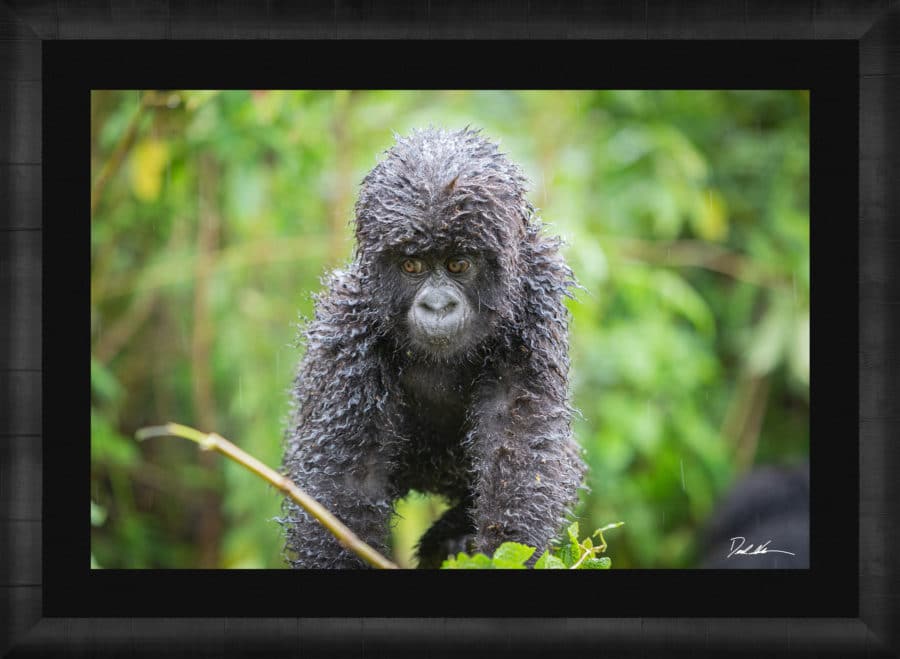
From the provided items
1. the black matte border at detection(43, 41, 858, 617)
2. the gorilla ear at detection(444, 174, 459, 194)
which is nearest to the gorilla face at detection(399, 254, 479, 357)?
the gorilla ear at detection(444, 174, 459, 194)

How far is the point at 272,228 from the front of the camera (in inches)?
251

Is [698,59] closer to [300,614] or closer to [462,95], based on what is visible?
[300,614]

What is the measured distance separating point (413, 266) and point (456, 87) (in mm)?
872

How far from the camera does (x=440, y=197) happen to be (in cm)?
251

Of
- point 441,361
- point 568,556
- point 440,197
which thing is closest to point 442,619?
point 568,556

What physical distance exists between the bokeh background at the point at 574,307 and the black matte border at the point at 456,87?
6.85 ft

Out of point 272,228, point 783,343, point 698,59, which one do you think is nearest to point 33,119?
point 698,59

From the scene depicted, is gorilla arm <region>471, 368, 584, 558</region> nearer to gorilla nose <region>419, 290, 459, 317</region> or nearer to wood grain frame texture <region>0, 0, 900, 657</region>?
gorilla nose <region>419, 290, 459, 317</region>

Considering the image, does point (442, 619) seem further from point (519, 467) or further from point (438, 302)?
point (438, 302)

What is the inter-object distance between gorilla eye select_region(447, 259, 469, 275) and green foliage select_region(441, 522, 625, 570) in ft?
2.60

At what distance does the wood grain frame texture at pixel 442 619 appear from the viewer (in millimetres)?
3006

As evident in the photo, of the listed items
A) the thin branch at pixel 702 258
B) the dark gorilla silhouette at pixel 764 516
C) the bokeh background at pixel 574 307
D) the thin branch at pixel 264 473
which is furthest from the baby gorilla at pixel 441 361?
the thin branch at pixel 702 258

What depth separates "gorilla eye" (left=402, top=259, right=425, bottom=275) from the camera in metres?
2.62
